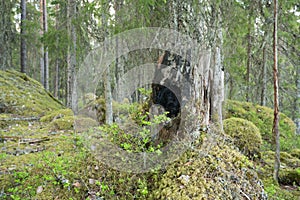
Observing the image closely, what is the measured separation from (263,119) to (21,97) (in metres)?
10.4

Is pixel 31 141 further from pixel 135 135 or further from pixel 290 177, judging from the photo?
pixel 290 177

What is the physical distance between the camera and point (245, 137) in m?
5.75

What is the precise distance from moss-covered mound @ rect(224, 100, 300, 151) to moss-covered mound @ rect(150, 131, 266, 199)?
5.94 meters

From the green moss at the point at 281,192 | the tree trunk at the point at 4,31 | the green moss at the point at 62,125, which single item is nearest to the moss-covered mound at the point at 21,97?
the tree trunk at the point at 4,31

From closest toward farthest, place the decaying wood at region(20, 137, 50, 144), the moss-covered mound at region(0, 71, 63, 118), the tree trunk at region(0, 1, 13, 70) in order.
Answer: the decaying wood at region(20, 137, 50, 144) → the moss-covered mound at region(0, 71, 63, 118) → the tree trunk at region(0, 1, 13, 70)

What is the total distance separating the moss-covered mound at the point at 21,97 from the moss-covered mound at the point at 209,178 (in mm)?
7768

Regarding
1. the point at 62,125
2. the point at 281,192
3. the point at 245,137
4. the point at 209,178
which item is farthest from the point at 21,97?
the point at 281,192

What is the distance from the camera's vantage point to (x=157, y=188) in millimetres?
2543

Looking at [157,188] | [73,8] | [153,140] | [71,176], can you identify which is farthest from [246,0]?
[73,8]

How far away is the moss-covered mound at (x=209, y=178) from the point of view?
2.32 meters

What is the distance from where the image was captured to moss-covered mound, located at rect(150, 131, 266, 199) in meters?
2.32

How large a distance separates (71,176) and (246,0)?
5.54m

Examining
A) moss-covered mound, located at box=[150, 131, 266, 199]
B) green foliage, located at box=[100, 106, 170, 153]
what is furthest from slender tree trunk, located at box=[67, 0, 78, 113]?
moss-covered mound, located at box=[150, 131, 266, 199]

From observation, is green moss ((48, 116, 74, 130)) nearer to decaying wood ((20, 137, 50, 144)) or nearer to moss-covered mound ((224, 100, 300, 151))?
decaying wood ((20, 137, 50, 144))
